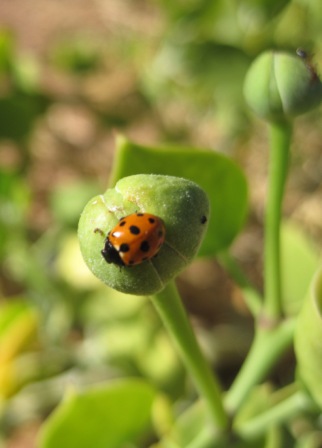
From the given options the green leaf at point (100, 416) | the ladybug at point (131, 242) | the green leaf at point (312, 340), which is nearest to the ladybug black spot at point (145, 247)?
the ladybug at point (131, 242)

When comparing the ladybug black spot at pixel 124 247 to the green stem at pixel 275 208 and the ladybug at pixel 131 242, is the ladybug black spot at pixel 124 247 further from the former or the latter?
the green stem at pixel 275 208

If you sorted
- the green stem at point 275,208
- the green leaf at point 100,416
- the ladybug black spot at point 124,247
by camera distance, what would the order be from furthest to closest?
the green leaf at point 100,416 < the green stem at point 275,208 < the ladybug black spot at point 124,247

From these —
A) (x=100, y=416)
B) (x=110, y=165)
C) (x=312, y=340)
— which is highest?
(x=110, y=165)

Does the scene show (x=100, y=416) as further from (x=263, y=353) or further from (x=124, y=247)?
(x=124, y=247)

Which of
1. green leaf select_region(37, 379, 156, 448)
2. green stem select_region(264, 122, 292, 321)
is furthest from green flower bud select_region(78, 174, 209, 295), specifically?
green leaf select_region(37, 379, 156, 448)

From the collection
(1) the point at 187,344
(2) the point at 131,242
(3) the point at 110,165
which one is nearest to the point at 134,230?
(2) the point at 131,242
